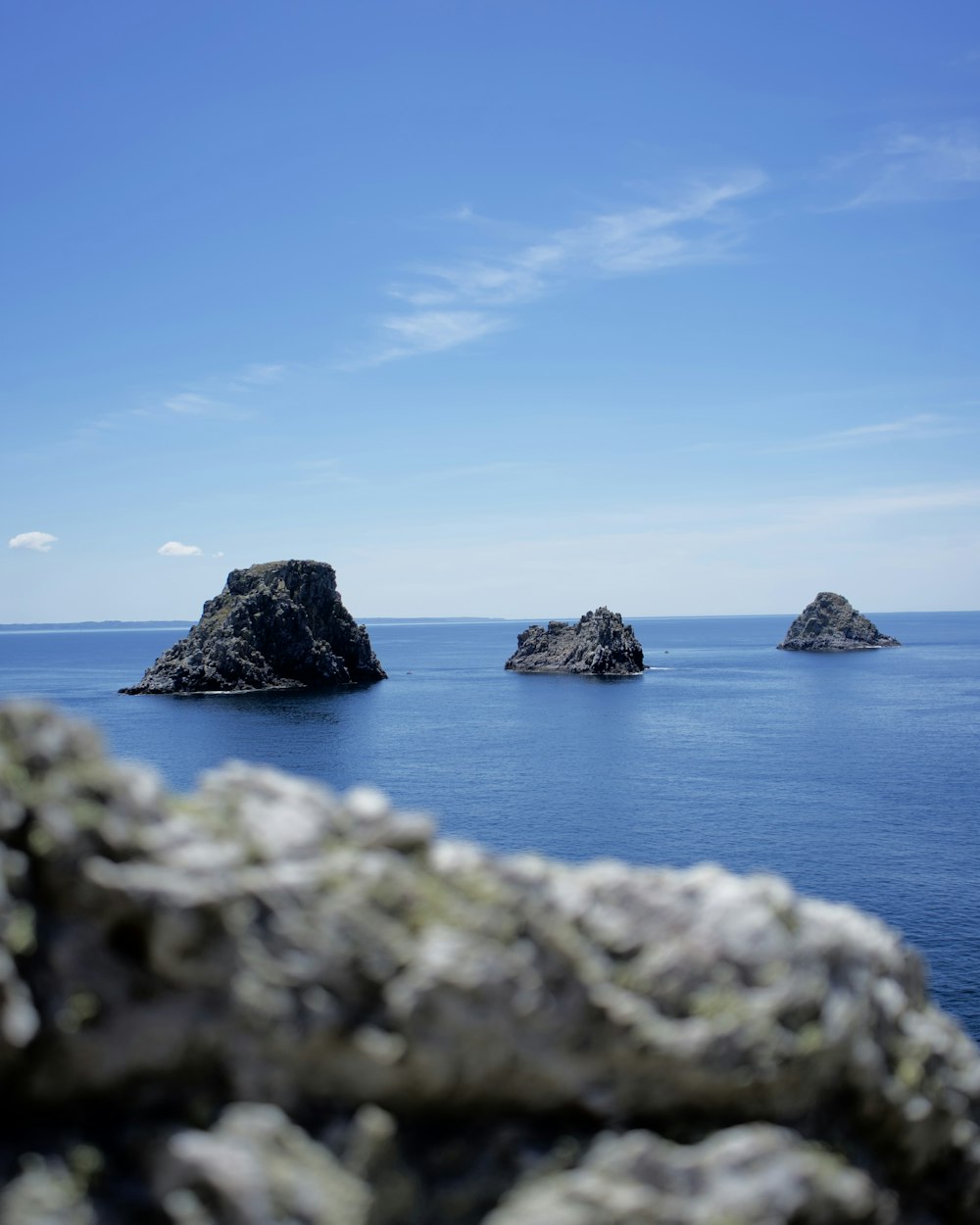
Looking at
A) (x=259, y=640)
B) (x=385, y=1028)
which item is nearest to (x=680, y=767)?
(x=385, y=1028)

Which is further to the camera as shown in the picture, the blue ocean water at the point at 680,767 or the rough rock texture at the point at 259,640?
the rough rock texture at the point at 259,640

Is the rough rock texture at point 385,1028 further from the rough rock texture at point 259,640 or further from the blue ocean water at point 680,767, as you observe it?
the rough rock texture at point 259,640

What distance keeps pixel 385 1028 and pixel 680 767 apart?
88.4 m

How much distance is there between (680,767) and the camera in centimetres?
9562

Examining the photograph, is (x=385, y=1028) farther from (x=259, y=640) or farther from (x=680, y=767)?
(x=259, y=640)

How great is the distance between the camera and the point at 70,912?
31.8 feet

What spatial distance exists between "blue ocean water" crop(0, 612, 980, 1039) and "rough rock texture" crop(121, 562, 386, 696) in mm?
8219

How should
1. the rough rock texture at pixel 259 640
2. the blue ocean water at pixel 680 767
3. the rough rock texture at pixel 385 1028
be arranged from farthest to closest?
the rough rock texture at pixel 259 640 < the blue ocean water at pixel 680 767 < the rough rock texture at pixel 385 1028

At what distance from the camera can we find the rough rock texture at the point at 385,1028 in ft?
30.9

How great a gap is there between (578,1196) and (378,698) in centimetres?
16083

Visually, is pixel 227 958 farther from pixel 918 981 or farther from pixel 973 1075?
pixel 973 1075

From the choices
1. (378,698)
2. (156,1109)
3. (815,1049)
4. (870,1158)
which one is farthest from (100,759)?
(378,698)

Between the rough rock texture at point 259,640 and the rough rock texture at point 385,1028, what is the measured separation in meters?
174

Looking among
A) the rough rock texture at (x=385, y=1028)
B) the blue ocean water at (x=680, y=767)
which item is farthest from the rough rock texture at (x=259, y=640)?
the rough rock texture at (x=385, y=1028)
